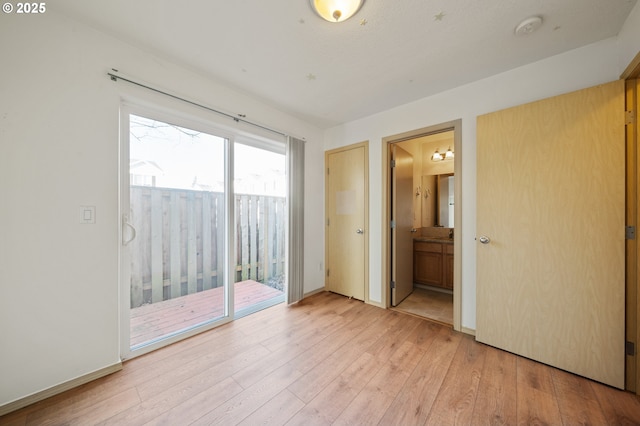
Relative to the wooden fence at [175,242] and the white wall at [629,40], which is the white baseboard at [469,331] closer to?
the white wall at [629,40]

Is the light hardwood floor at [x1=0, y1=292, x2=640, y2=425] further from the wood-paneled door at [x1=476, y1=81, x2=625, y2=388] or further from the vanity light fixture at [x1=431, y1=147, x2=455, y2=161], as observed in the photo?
the vanity light fixture at [x1=431, y1=147, x2=455, y2=161]

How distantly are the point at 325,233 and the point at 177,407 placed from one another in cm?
251

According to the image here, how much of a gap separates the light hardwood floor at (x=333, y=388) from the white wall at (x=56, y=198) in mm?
311

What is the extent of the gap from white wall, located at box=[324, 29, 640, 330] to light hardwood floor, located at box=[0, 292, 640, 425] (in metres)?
0.67

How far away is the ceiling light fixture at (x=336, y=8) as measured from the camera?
1349 millimetres

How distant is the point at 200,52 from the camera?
1.83m

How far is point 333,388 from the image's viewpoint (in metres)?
1.52

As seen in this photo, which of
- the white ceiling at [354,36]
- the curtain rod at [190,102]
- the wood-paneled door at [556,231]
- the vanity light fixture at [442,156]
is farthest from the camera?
the vanity light fixture at [442,156]

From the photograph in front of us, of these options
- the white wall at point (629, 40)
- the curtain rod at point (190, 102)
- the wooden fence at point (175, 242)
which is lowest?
the wooden fence at point (175, 242)

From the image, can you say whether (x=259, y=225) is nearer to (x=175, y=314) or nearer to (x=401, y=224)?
(x=175, y=314)

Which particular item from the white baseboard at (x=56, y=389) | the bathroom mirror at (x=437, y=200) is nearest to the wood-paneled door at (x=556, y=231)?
the bathroom mirror at (x=437, y=200)

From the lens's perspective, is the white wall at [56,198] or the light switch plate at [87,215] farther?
the light switch plate at [87,215]

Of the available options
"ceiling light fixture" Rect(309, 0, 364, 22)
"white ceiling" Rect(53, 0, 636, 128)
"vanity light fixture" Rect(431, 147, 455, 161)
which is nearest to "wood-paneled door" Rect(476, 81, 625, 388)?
"white ceiling" Rect(53, 0, 636, 128)

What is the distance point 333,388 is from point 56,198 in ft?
7.46
